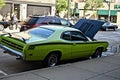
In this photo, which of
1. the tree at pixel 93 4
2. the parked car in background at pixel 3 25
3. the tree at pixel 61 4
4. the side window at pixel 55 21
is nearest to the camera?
the side window at pixel 55 21

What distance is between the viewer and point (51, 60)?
8875mm

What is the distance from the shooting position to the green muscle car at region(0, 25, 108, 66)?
8062 millimetres

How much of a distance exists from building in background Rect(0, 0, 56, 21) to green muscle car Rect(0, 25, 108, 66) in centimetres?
2668

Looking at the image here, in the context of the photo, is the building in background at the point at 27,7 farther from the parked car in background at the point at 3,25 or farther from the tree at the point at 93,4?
the tree at the point at 93,4

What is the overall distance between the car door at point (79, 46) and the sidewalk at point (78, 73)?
540mm

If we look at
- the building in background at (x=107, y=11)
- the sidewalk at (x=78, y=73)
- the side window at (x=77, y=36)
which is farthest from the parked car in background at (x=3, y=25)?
the building in background at (x=107, y=11)

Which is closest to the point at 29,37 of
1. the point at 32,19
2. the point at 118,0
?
the point at 32,19

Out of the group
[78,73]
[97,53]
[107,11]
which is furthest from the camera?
[107,11]

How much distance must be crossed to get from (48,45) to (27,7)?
99.8 feet

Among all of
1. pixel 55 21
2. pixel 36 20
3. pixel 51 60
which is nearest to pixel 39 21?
pixel 36 20

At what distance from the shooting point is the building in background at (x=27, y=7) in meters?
35.9

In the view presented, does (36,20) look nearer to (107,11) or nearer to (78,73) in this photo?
(78,73)

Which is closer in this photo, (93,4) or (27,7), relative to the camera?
(27,7)

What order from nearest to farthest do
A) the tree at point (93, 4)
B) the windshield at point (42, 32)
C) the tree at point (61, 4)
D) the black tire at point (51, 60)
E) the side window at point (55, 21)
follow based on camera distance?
the black tire at point (51, 60), the windshield at point (42, 32), the side window at point (55, 21), the tree at point (61, 4), the tree at point (93, 4)
